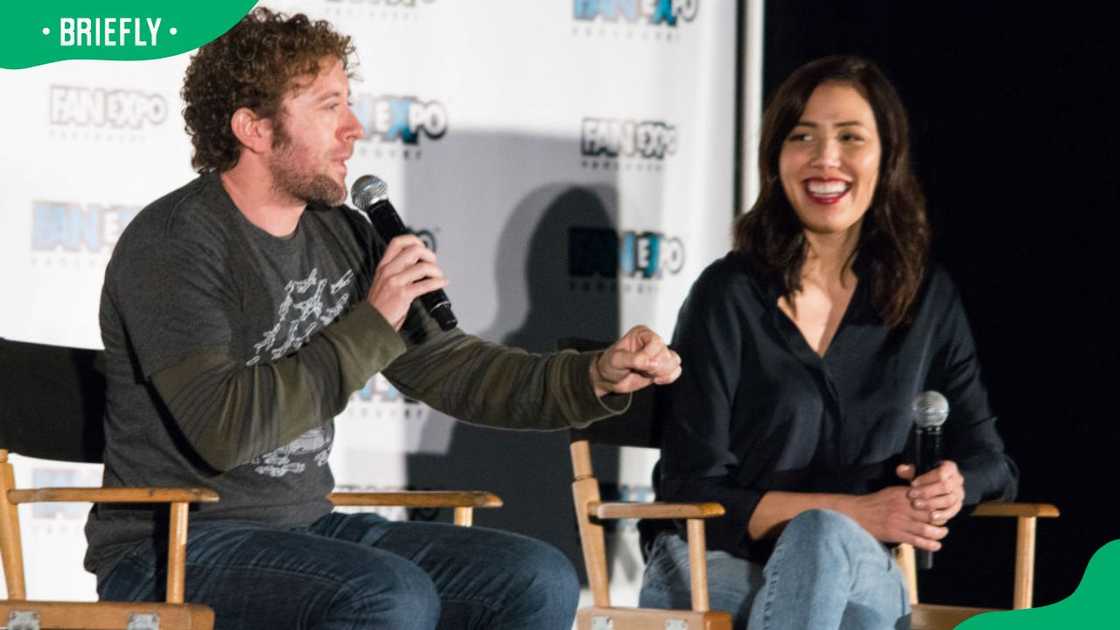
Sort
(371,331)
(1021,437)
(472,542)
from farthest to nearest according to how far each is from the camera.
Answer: (1021,437) → (472,542) → (371,331)

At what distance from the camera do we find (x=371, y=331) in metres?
2.21

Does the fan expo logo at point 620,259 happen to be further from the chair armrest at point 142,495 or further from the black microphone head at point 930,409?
the chair armrest at point 142,495

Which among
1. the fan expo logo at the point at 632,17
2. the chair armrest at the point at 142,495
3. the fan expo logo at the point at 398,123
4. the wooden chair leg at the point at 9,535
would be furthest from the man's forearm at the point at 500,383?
the fan expo logo at the point at 632,17

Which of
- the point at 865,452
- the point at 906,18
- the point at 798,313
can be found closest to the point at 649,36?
the point at 906,18

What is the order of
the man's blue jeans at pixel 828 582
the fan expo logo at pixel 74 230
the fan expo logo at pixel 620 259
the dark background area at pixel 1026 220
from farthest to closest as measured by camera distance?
the fan expo logo at pixel 620 259 < the dark background area at pixel 1026 220 < the fan expo logo at pixel 74 230 < the man's blue jeans at pixel 828 582

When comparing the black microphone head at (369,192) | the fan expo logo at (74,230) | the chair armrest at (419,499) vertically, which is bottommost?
the chair armrest at (419,499)

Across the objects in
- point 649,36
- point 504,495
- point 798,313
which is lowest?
point 504,495

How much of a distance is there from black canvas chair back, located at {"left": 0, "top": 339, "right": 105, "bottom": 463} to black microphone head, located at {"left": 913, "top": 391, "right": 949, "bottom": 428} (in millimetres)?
1336

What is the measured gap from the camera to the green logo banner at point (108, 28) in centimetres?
316

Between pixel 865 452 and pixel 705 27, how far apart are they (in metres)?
1.33

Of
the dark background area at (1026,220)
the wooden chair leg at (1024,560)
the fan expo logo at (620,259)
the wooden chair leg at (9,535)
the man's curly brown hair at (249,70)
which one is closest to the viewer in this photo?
the man's curly brown hair at (249,70)

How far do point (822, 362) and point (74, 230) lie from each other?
1.50 meters

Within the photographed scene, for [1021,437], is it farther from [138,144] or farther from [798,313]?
[138,144]

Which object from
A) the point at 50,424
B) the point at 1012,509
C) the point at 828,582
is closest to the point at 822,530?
the point at 828,582
